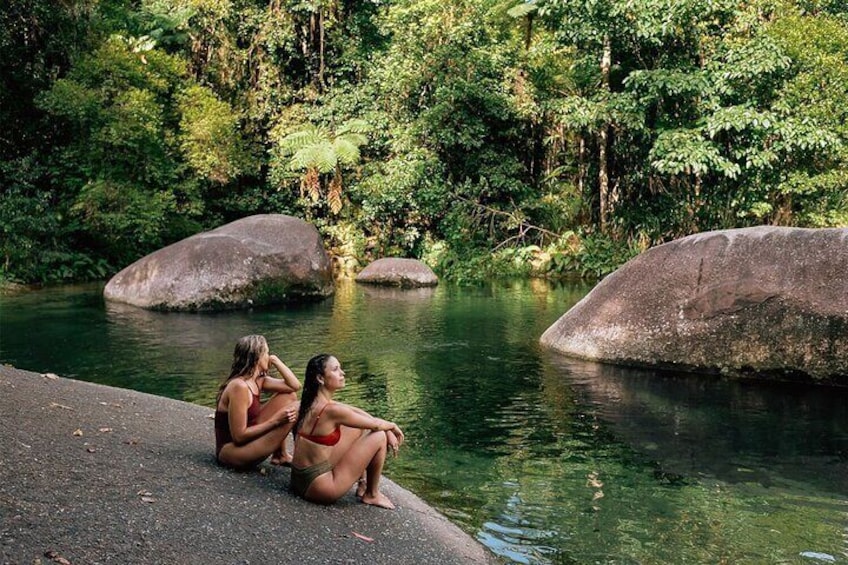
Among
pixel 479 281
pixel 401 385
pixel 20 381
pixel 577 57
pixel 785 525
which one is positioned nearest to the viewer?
pixel 785 525

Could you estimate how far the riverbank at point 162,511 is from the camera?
14.9 ft

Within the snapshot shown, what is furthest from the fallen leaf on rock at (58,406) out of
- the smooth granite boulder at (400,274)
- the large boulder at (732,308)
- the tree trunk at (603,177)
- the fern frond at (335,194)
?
the fern frond at (335,194)

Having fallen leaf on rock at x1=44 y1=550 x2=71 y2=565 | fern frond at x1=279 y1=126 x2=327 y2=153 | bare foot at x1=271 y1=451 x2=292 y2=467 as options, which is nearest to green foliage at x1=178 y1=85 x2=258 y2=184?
fern frond at x1=279 y1=126 x2=327 y2=153

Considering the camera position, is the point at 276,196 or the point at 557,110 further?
the point at 276,196

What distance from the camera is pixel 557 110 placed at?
86.7ft

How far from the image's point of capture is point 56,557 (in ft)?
13.8

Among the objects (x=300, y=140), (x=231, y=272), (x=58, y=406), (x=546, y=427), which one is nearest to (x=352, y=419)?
(x=58, y=406)

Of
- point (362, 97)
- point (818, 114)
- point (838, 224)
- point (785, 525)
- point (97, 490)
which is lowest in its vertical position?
point (785, 525)

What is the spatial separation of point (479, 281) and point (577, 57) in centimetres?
842

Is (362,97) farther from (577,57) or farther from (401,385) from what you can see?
(401,385)

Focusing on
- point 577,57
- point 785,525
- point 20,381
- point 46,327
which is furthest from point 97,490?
point 577,57

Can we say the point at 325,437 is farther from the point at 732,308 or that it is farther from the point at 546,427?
the point at 732,308

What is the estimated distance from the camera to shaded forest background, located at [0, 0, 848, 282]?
23.5 meters

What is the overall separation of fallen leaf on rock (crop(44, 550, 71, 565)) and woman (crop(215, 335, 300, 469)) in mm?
1879
